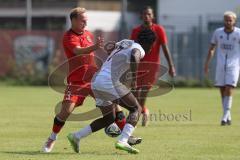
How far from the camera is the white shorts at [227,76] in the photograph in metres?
17.5

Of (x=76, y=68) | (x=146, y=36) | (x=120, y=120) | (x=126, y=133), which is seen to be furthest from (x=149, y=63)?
(x=126, y=133)

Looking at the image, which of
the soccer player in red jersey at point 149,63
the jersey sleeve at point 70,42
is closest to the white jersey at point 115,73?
the jersey sleeve at point 70,42

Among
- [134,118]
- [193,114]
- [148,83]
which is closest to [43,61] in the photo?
[193,114]

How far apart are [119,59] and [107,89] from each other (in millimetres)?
484

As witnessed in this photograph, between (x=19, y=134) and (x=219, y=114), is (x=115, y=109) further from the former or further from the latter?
(x=219, y=114)

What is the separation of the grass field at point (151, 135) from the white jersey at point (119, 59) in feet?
3.95

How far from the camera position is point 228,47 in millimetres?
17625

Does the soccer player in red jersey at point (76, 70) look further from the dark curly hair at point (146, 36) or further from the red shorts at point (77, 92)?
the dark curly hair at point (146, 36)

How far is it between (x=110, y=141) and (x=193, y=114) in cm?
678

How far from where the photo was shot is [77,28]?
40.1 ft

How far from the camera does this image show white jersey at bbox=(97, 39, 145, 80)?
461 inches

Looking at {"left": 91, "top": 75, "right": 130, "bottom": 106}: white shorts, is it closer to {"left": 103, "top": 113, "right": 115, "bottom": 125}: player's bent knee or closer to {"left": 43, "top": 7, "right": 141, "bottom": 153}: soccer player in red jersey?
{"left": 103, "top": 113, "right": 115, "bottom": 125}: player's bent knee

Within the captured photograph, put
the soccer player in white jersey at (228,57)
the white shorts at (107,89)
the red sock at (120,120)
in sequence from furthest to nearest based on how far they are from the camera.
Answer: the soccer player in white jersey at (228,57)
the red sock at (120,120)
the white shorts at (107,89)

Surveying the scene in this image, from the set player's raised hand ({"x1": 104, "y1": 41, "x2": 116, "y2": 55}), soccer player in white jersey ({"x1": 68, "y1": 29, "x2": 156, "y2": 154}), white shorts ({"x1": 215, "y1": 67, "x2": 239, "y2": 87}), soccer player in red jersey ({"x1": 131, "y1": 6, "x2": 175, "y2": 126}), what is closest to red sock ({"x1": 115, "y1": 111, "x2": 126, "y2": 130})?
soccer player in white jersey ({"x1": 68, "y1": 29, "x2": 156, "y2": 154})
